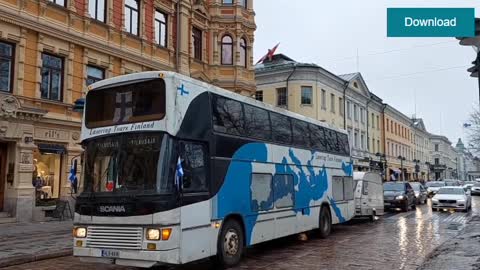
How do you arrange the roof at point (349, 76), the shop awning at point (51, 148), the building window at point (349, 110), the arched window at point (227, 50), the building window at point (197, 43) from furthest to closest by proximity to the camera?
the roof at point (349, 76) → the building window at point (349, 110) → the arched window at point (227, 50) → the building window at point (197, 43) → the shop awning at point (51, 148)

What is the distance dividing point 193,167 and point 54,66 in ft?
43.2

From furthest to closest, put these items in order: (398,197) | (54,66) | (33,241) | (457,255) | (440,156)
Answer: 1. (440,156)
2. (398,197)
3. (54,66)
4. (33,241)
5. (457,255)

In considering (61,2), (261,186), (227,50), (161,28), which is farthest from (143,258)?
(227,50)

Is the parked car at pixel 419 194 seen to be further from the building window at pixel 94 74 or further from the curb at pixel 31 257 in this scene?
the curb at pixel 31 257

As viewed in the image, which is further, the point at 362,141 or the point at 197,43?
the point at 362,141

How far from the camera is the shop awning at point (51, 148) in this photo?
63.2ft

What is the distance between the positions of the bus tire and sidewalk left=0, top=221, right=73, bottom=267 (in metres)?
4.50

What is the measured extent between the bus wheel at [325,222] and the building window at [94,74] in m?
12.0

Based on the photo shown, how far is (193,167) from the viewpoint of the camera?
31.2 feet

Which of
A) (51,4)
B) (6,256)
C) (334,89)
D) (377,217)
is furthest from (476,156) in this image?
(6,256)

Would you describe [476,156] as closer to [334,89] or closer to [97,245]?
[334,89]

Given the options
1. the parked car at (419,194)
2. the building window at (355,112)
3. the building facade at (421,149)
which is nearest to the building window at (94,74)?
the parked car at (419,194)

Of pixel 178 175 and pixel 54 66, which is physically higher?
pixel 54 66

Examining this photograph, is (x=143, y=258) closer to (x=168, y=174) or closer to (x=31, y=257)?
(x=168, y=174)
